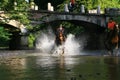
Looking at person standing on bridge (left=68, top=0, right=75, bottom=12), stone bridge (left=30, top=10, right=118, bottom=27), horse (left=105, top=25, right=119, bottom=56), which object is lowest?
horse (left=105, top=25, right=119, bottom=56)

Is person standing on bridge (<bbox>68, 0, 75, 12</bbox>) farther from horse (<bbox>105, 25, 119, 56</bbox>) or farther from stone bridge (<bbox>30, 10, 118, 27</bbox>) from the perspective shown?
horse (<bbox>105, 25, 119, 56</bbox>)

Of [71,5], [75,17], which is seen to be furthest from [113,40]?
[71,5]

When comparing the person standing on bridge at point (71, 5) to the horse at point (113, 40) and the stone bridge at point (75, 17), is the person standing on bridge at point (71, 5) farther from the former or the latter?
the horse at point (113, 40)

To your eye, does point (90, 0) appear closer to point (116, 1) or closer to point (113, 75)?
point (116, 1)

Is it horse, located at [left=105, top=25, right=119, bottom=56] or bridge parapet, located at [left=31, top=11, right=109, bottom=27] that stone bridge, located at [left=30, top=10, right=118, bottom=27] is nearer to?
bridge parapet, located at [left=31, top=11, right=109, bottom=27]

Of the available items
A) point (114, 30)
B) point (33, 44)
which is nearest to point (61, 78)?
point (114, 30)

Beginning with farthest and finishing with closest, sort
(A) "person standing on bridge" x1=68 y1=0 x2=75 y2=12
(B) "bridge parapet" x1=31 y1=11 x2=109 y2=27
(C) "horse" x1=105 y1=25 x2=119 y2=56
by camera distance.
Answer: (A) "person standing on bridge" x1=68 y1=0 x2=75 y2=12
(B) "bridge parapet" x1=31 y1=11 x2=109 y2=27
(C) "horse" x1=105 y1=25 x2=119 y2=56

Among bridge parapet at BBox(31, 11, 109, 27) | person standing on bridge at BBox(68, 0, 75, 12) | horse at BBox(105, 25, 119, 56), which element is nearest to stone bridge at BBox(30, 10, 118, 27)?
bridge parapet at BBox(31, 11, 109, 27)

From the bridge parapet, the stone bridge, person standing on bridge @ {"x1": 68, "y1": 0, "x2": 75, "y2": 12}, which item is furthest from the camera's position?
person standing on bridge @ {"x1": 68, "y1": 0, "x2": 75, "y2": 12}

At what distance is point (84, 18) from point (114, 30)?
60.6 ft

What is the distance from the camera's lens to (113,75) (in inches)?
594

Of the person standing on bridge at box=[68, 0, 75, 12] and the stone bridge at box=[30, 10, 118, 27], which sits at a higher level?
the person standing on bridge at box=[68, 0, 75, 12]

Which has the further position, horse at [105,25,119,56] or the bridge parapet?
the bridge parapet

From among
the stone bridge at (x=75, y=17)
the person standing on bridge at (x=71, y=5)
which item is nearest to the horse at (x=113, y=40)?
the stone bridge at (x=75, y=17)
